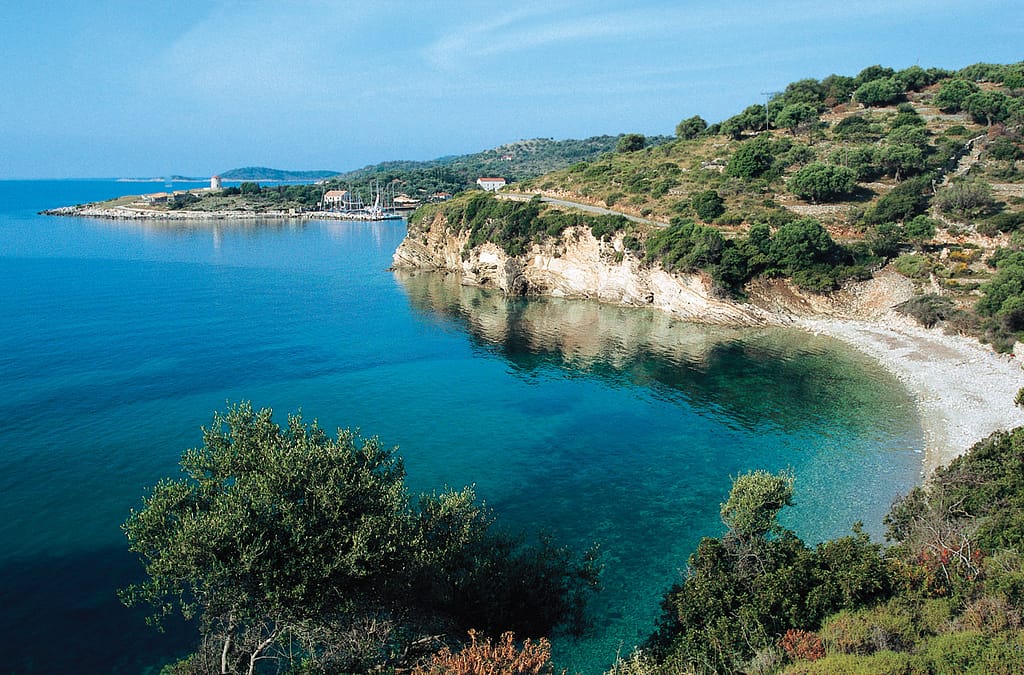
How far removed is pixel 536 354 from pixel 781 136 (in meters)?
55.0

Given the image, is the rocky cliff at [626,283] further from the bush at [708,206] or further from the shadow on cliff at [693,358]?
the bush at [708,206]

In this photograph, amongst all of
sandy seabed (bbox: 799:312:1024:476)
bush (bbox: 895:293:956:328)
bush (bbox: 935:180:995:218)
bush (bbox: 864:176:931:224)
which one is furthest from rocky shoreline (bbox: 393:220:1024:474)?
bush (bbox: 935:180:995:218)

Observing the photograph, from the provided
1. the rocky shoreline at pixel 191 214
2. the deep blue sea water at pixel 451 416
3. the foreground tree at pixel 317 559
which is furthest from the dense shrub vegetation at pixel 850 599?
the rocky shoreline at pixel 191 214

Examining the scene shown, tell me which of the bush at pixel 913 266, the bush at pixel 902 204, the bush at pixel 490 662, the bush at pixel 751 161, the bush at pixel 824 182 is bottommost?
the bush at pixel 490 662

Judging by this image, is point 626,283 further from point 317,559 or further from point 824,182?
point 317,559

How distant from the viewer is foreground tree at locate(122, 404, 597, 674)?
1484 centimetres

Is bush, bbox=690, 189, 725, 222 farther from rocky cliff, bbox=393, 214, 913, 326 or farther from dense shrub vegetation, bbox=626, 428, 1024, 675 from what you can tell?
dense shrub vegetation, bbox=626, 428, 1024, 675

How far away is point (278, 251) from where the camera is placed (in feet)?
→ 360

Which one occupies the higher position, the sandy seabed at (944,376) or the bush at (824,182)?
the bush at (824,182)

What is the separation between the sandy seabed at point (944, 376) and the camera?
32812 millimetres

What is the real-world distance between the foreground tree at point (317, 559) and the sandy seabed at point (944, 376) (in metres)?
23.5

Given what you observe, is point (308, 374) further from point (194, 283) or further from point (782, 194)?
point (782, 194)

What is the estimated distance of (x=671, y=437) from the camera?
115ft

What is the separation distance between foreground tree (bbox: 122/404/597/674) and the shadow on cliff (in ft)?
78.1
